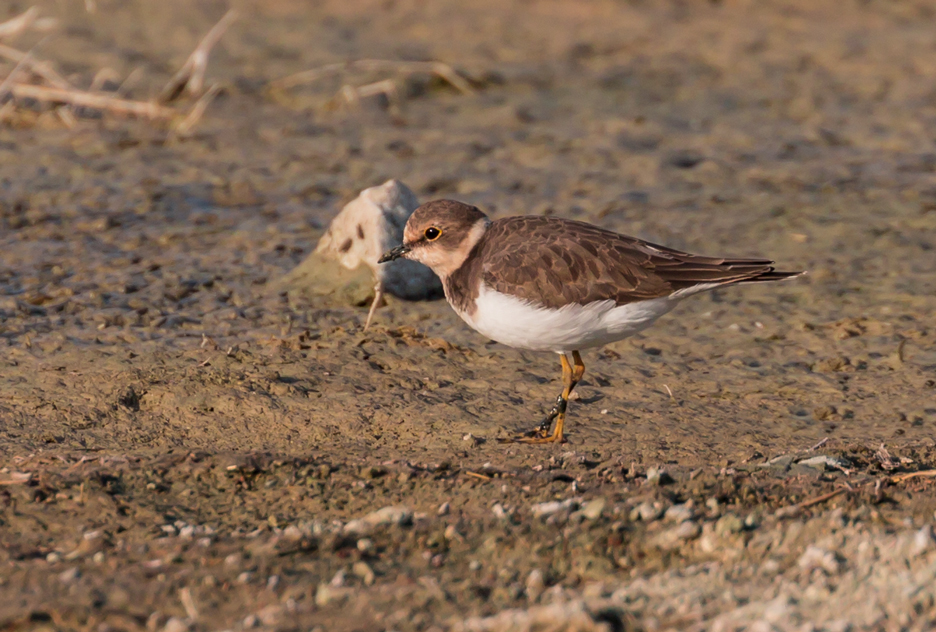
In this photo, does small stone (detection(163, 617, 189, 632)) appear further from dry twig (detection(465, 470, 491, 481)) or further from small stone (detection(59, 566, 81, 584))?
dry twig (detection(465, 470, 491, 481))

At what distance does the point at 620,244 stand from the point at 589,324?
1.62 feet

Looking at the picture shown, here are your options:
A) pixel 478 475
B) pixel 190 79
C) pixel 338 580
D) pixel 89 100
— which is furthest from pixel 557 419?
pixel 190 79

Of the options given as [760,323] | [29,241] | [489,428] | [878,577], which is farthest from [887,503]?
[29,241]

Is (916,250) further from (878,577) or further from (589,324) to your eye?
(878,577)

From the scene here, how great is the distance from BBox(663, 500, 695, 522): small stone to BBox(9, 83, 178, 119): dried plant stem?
7.90m

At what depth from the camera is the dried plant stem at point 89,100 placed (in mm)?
10750

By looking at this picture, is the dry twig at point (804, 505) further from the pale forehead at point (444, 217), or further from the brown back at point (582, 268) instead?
the pale forehead at point (444, 217)

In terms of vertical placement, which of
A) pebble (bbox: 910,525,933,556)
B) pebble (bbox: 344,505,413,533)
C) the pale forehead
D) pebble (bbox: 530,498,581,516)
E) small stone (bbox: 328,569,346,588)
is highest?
the pale forehead

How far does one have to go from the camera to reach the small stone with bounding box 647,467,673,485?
479 cm

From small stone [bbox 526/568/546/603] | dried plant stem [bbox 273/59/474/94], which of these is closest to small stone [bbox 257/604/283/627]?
small stone [bbox 526/568/546/603]

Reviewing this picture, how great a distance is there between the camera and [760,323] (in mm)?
7410

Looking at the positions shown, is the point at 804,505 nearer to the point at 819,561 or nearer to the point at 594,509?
the point at 819,561

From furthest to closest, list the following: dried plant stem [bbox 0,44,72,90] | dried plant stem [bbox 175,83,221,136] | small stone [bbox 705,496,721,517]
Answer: dried plant stem [bbox 175,83,221,136] → dried plant stem [bbox 0,44,72,90] → small stone [bbox 705,496,721,517]

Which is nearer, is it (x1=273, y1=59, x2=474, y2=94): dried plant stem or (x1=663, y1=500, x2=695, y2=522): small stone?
(x1=663, y1=500, x2=695, y2=522): small stone
